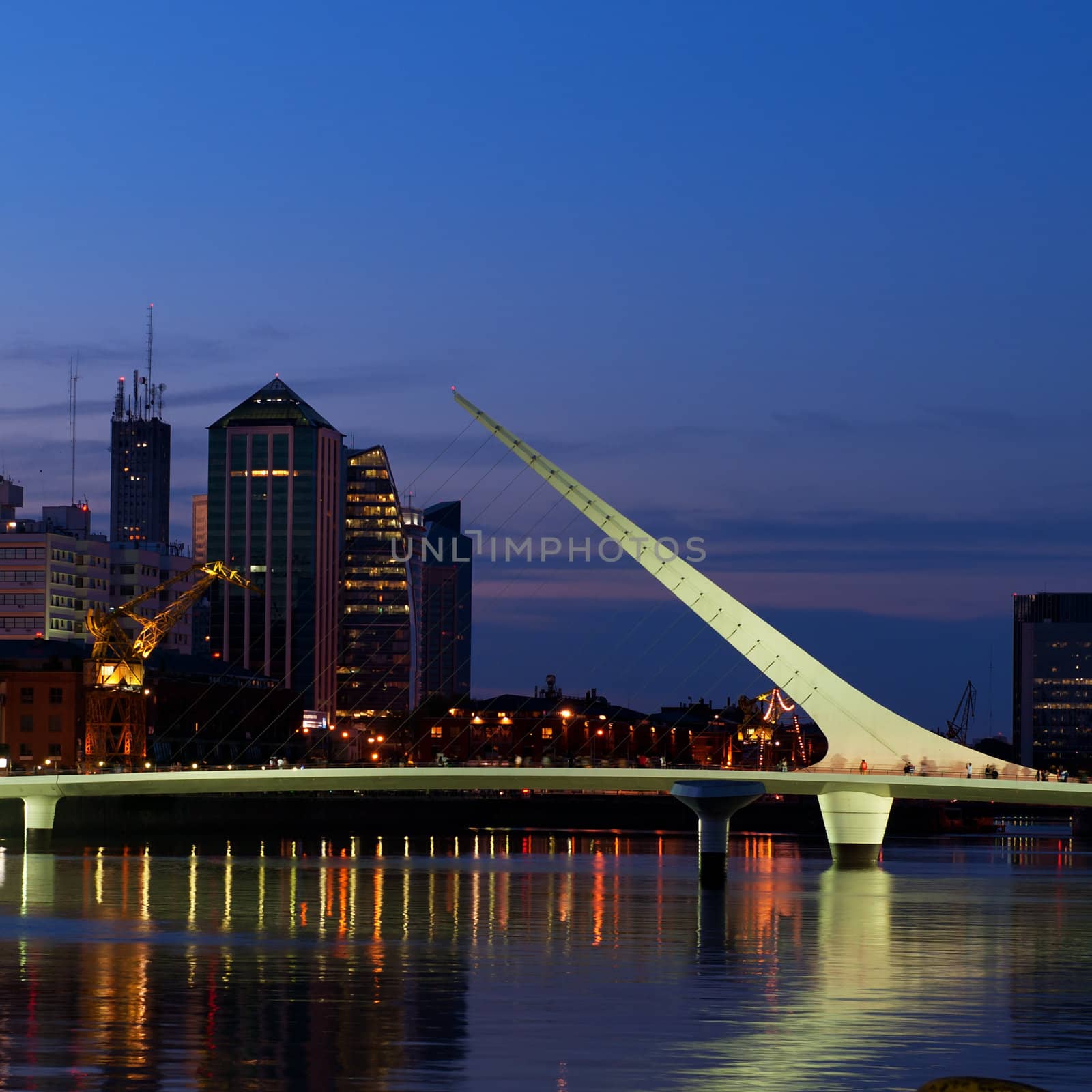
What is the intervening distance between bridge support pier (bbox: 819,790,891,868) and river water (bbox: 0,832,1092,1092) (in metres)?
10.6

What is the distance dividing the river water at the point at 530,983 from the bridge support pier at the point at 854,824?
10640mm

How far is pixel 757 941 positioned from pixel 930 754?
1562 inches

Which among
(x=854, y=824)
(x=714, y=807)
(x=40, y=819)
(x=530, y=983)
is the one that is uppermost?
(x=714, y=807)

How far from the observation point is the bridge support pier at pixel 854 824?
85.6 m

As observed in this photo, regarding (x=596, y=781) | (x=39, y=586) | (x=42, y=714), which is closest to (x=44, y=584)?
(x=39, y=586)

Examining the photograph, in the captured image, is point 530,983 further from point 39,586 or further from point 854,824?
point 39,586

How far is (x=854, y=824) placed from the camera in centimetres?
8569

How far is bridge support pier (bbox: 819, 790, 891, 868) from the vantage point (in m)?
85.6

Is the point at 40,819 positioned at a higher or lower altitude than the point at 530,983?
lower

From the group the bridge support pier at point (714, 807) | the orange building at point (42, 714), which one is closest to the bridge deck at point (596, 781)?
the bridge support pier at point (714, 807)

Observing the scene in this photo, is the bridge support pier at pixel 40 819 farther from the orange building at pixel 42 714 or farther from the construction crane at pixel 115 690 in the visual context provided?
the orange building at pixel 42 714

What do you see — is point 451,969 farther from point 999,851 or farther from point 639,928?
point 999,851

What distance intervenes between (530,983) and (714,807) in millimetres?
40948

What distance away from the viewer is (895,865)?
309 ft
